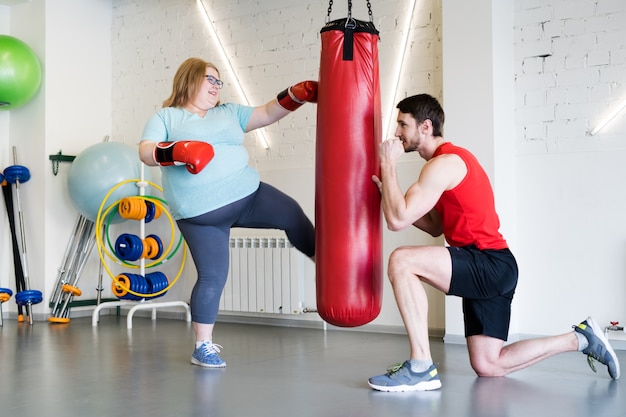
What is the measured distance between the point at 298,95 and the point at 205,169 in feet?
1.96

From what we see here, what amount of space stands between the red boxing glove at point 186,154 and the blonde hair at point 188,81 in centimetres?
44

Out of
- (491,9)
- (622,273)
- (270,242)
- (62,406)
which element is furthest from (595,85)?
(62,406)

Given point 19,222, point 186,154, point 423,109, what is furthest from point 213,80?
point 19,222

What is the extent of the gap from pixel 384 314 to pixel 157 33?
11.2ft

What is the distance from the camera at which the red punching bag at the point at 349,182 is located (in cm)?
316

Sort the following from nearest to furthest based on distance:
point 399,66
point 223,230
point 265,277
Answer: point 223,230
point 399,66
point 265,277

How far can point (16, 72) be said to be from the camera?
5895mm

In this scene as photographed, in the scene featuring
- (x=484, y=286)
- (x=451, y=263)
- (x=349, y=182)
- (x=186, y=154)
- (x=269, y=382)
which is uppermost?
(x=186, y=154)

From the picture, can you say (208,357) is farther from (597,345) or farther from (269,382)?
(597,345)

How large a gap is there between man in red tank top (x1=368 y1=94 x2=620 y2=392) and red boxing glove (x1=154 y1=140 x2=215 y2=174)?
793 millimetres

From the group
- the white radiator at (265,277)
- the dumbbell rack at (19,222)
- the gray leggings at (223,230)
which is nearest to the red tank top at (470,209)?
the gray leggings at (223,230)

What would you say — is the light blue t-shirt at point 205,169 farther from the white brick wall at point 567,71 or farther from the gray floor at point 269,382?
the white brick wall at point 567,71

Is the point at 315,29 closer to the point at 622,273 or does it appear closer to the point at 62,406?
the point at 622,273

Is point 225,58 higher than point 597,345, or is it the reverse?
point 225,58
